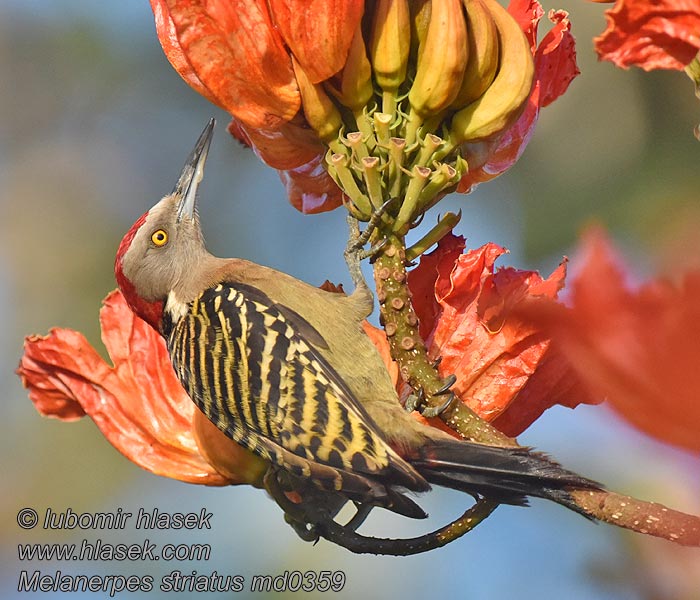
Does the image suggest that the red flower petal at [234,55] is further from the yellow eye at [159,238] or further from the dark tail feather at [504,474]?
the yellow eye at [159,238]

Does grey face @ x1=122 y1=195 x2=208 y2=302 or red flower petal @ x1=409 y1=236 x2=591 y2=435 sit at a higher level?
red flower petal @ x1=409 y1=236 x2=591 y2=435

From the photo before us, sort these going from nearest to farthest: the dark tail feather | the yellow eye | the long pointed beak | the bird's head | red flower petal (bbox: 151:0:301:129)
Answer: the dark tail feather
red flower petal (bbox: 151:0:301:129)
the long pointed beak
the bird's head
the yellow eye

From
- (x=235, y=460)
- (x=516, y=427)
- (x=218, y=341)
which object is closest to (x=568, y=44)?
(x=516, y=427)

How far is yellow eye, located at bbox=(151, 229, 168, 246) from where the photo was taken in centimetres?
428

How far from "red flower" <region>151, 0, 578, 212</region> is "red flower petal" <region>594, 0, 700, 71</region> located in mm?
620

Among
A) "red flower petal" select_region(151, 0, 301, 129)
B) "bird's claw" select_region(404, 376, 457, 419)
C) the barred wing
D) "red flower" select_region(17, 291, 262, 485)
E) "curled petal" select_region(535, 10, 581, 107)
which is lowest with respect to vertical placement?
"red flower" select_region(17, 291, 262, 485)

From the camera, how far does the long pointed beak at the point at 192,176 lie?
12.1 ft

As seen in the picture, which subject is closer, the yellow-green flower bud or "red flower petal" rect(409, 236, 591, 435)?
the yellow-green flower bud

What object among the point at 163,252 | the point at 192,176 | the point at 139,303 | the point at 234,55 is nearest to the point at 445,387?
the point at 234,55

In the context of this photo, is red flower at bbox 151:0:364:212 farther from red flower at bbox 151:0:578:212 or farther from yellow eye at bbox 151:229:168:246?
yellow eye at bbox 151:229:168:246

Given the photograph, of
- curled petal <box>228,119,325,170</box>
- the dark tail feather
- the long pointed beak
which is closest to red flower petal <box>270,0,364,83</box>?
curled petal <box>228,119,325,170</box>

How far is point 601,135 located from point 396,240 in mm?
2892

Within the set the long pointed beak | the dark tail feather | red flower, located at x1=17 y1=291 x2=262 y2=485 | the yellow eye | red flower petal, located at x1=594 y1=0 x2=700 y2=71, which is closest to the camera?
red flower petal, located at x1=594 y1=0 x2=700 y2=71

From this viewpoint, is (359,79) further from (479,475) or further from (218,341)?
(218,341)
